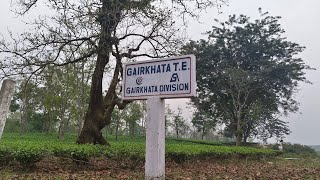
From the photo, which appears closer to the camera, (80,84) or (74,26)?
(74,26)

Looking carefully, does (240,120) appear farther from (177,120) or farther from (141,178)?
(141,178)

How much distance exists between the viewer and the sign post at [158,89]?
12.9 feet

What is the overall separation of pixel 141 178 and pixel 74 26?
6.75 meters

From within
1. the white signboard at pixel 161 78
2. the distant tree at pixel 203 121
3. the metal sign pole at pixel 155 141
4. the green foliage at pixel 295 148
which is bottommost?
the green foliage at pixel 295 148

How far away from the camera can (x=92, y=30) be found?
12.0m

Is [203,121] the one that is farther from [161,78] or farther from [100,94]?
[161,78]

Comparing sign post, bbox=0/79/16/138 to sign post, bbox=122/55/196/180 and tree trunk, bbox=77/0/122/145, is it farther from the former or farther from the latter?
tree trunk, bbox=77/0/122/145

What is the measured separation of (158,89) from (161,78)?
5.7 inches

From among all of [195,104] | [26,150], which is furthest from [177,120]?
[26,150]

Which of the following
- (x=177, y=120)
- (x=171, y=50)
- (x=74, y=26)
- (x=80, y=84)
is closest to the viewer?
(x=74, y=26)

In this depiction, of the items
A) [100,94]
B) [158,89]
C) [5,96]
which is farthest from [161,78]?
[100,94]

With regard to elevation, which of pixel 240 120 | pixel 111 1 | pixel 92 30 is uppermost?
pixel 111 1

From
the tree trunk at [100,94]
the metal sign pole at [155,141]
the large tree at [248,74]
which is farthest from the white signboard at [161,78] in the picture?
the large tree at [248,74]

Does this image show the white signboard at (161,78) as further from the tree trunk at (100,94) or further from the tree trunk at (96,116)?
the tree trunk at (96,116)
